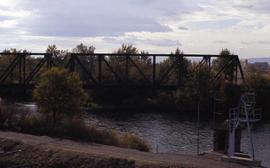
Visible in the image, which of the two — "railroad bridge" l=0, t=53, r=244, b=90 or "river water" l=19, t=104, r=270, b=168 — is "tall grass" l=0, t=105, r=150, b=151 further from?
"railroad bridge" l=0, t=53, r=244, b=90

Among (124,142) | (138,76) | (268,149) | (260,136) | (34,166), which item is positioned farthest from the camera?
(138,76)

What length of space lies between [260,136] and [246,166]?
33.7 metres

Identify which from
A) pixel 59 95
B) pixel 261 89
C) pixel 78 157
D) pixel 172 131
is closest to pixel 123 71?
pixel 261 89

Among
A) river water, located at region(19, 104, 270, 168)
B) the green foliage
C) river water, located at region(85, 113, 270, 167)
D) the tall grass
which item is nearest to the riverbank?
the tall grass

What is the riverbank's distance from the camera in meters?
39.9

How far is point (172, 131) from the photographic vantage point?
8188cm

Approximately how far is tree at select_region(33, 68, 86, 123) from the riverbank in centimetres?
1101

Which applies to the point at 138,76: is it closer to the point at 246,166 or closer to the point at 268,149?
the point at 268,149

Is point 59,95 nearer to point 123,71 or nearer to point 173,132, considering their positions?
point 173,132

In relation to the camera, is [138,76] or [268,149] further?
[138,76]

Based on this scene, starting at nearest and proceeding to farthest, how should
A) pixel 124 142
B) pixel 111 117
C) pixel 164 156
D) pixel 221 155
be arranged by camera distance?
pixel 164 156 → pixel 221 155 → pixel 124 142 → pixel 111 117

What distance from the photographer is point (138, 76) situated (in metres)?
155

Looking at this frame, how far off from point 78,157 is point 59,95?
64.0 ft

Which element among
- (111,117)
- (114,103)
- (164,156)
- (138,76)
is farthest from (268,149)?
(138,76)
